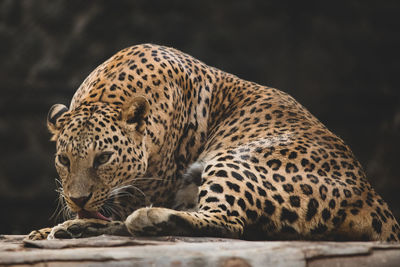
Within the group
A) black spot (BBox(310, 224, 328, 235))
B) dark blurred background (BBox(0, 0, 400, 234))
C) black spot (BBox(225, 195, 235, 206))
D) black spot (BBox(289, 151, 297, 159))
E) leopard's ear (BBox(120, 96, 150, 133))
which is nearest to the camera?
black spot (BBox(225, 195, 235, 206))

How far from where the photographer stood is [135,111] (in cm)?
539

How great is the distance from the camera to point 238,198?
456 cm

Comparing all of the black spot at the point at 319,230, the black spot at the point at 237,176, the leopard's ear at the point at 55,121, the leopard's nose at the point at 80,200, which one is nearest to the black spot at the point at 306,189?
the black spot at the point at 319,230

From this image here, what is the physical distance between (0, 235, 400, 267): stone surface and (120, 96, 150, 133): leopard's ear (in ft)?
5.92

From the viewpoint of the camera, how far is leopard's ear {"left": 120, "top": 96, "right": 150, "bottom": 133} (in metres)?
5.38

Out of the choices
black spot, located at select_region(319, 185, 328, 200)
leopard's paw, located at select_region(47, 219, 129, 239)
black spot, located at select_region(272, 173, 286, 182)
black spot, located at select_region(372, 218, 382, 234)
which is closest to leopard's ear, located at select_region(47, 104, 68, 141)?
leopard's paw, located at select_region(47, 219, 129, 239)

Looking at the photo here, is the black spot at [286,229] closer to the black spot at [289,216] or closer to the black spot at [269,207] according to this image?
the black spot at [289,216]

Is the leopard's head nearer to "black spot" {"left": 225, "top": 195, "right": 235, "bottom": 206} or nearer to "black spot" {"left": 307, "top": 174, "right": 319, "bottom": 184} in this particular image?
"black spot" {"left": 225, "top": 195, "right": 235, "bottom": 206}

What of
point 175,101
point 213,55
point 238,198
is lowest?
point 238,198

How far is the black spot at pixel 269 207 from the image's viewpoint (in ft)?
15.1

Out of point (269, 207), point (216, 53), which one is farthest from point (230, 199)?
point (216, 53)

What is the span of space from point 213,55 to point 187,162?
151 inches

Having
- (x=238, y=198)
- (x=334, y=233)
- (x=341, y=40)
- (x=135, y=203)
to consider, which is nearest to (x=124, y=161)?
(x=135, y=203)

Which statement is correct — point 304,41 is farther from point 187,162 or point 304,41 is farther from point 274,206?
point 274,206
